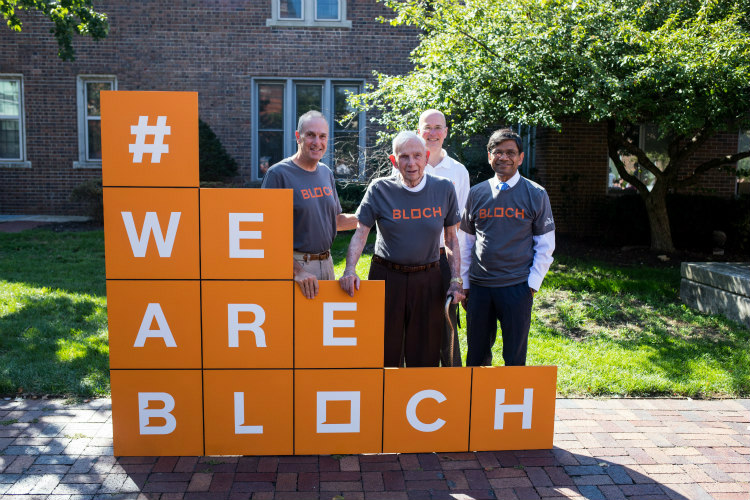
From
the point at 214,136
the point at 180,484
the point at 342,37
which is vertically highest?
the point at 342,37

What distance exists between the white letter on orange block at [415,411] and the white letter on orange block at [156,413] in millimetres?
1317

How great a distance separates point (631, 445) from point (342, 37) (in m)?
10.8

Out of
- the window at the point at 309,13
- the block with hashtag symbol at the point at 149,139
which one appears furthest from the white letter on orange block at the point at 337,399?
the window at the point at 309,13

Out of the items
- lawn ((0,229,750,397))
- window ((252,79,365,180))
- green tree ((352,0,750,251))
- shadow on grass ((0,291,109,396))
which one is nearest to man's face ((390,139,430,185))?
lawn ((0,229,750,397))

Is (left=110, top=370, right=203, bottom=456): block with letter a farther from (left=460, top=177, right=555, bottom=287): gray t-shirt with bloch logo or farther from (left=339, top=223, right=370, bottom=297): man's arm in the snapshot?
(left=460, top=177, right=555, bottom=287): gray t-shirt with bloch logo

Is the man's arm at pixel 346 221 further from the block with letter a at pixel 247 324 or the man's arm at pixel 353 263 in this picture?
the block with letter a at pixel 247 324

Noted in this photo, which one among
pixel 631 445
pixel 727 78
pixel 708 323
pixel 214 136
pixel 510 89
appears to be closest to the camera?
pixel 631 445

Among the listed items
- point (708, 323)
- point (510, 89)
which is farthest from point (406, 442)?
point (510, 89)

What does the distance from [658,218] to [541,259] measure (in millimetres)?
6622

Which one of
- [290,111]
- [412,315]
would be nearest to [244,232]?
[412,315]

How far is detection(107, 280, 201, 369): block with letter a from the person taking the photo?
11.2 feet

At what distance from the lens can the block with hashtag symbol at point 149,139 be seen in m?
3.30

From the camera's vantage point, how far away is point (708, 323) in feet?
20.1

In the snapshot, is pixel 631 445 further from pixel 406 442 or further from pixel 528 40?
pixel 528 40
